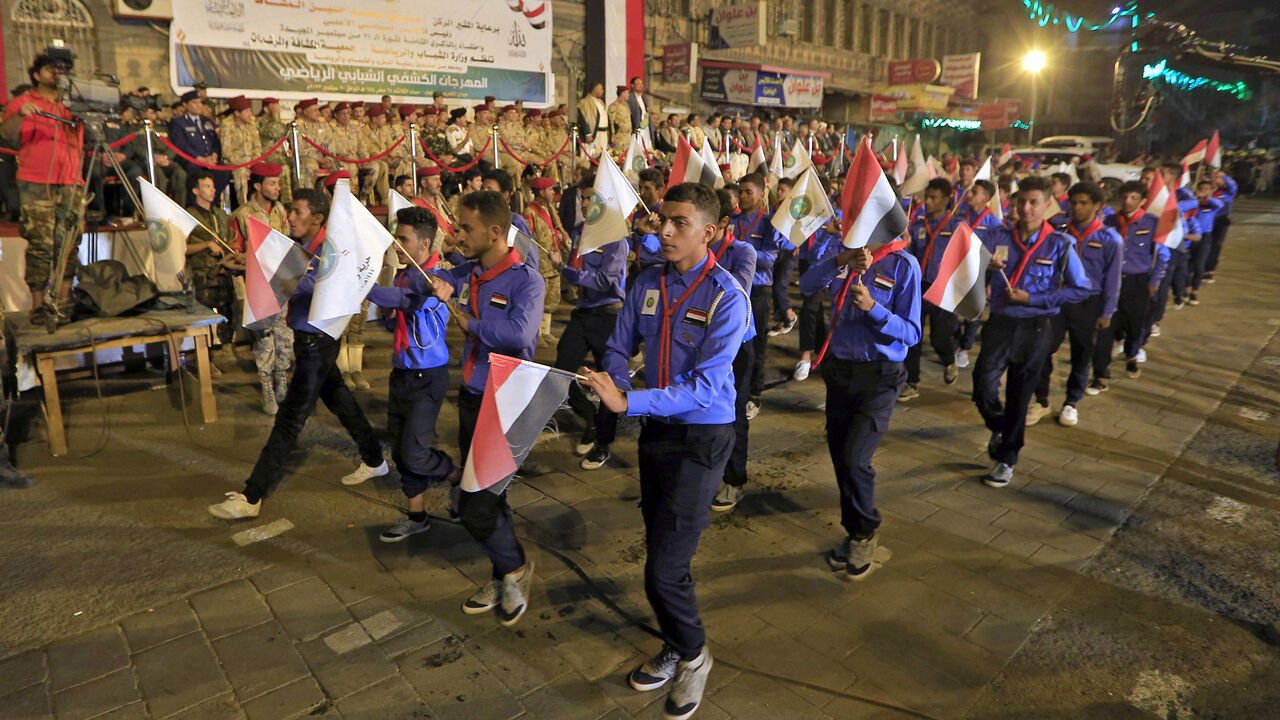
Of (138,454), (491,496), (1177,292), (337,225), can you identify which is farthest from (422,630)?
(1177,292)

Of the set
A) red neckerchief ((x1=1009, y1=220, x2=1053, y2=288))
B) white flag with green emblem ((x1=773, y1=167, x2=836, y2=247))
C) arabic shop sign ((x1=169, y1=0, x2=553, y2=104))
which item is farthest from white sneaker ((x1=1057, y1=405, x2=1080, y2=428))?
arabic shop sign ((x1=169, y1=0, x2=553, y2=104))

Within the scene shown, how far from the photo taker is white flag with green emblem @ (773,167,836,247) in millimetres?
6402

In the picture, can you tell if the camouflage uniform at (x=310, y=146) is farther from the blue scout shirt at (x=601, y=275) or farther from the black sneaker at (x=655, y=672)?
the black sneaker at (x=655, y=672)

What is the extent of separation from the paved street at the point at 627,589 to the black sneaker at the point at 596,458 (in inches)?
5.0

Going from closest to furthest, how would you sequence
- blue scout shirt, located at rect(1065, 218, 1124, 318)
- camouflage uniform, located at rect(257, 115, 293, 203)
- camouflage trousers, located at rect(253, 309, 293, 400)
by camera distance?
1. blue scout shirt, located at rect(1065, 218, 1124, 318)
2. camouflage trousers, located at rect(253, 309, 293, 400)
3. camouflage uniform, located at rect(257, 115, 293, 203)

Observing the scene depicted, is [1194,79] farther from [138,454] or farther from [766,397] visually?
[138,454]

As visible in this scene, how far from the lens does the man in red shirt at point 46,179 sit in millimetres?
7504

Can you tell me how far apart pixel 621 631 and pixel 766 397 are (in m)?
4.54

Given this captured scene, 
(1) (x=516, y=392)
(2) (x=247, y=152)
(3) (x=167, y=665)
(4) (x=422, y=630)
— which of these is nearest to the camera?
(1) (x=516, y=392)

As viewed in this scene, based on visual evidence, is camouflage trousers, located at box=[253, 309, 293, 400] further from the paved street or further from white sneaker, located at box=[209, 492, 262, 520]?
white sneaker, located at box=[209, 492, 262, 520]

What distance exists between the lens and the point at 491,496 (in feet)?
12.6

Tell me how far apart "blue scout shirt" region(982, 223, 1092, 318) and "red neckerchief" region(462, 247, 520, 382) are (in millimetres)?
3745

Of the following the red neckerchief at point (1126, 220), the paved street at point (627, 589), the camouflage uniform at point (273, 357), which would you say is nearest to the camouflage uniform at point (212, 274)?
the camouflage uniform at point (273, 357)

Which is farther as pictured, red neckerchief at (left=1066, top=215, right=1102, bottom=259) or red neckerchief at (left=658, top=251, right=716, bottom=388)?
red neckerchief at (left=1066, top=215, right=1102, bottom=259)
